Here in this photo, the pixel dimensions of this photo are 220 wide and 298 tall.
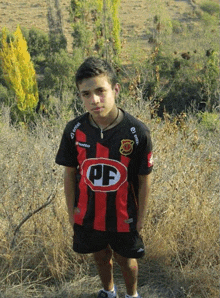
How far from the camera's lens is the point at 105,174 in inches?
62.5

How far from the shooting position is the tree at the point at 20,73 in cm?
2156

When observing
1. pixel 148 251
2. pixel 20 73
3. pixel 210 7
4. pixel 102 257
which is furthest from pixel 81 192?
pixel 210 7

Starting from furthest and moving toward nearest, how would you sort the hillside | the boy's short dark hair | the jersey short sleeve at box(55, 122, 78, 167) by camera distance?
the hillside
the jersey short sleeve at box(55, 122, 78, 167)
the boy's short dark hair

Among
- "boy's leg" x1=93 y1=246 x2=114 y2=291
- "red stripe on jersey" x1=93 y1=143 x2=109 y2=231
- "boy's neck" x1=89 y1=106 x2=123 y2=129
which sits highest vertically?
"boy's neck" x1=89 y1=106 x2=123 y2=129

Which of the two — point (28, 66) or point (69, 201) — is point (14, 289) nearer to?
point (69, 201)

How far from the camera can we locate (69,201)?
1.75m

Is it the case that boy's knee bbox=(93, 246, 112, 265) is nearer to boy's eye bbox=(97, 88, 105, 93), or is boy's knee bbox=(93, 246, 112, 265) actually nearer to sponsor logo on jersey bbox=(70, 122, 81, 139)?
sponsor logo on jersey bbox=(70, 122, 81, 139)

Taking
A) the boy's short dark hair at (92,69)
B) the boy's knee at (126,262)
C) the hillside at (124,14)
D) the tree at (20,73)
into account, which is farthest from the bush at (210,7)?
the boy's knee at (126,262)

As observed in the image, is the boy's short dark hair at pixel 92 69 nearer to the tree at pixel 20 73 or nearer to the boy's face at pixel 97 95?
the boy's face at pixel 97 95

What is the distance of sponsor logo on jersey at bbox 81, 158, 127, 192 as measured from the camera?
1.58 meters

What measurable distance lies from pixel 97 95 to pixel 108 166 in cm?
30

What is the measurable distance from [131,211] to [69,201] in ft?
1.00

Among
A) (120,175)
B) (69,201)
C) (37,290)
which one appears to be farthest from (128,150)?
(37,290)

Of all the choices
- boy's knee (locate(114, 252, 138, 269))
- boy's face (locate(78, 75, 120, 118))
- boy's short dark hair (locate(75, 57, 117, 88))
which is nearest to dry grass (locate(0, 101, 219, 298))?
boy's knee (locate(114, 252, 138, 269))
